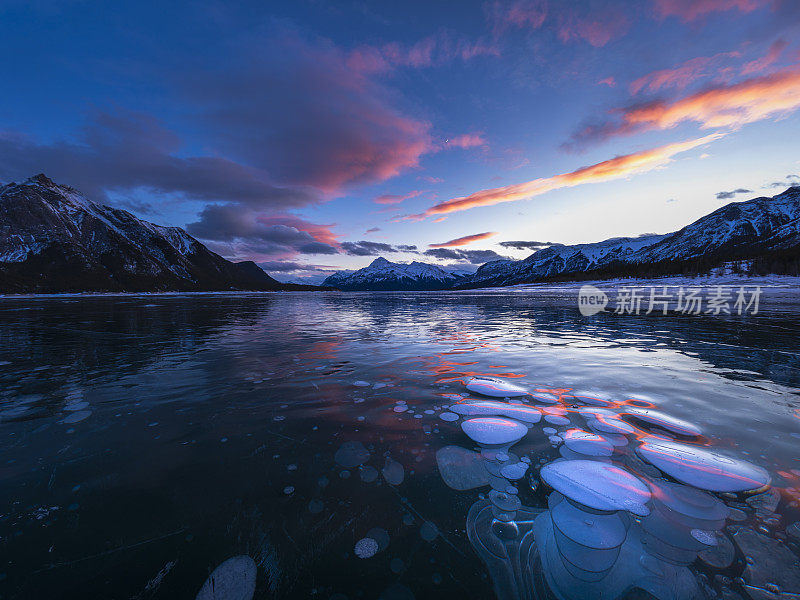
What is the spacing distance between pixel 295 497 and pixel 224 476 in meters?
0.97

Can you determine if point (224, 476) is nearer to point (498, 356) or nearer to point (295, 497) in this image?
point (295, 497)

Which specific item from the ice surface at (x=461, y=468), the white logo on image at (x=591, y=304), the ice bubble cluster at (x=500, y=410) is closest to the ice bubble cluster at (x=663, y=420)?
the ice bubble cluster at (x=500, y=410)

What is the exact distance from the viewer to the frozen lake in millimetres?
2258

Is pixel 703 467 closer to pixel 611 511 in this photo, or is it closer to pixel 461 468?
pixel 611 511

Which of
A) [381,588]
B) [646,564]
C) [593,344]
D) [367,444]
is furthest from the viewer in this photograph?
[593,344]

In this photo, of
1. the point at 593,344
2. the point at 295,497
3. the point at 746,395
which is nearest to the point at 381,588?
the point at 295,497

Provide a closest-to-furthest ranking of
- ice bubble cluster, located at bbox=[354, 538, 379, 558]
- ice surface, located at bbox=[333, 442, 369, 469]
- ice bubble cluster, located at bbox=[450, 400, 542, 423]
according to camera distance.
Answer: ice bubble cluster, located at bbox=[354, 538, 379, 558] → ice surface, located at bbox=[333, 442, 369, 469] → ice bubble cluster, located at bbox=[450, 400, 542, 423]

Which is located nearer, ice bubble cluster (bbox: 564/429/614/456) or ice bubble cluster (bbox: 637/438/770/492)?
ice bubble cluster (bbox: 637/438/770/492)

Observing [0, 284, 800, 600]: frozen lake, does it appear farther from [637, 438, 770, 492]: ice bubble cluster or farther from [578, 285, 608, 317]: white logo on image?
[578, 285, 608, 317]: white logo on image

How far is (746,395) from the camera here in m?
5.63

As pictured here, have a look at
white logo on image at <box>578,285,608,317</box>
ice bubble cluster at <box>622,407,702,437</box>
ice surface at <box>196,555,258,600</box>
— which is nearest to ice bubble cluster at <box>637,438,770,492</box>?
ice bubble cluster at <box>622,407,702,437</box>

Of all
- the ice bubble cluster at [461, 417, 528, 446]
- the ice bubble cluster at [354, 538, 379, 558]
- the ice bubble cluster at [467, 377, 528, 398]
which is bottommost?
the ice bubble cluster at [467, 377, 528, 398]

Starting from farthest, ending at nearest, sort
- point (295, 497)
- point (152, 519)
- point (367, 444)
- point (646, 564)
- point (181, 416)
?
1. point (181, 416)
2. point (367, 444)
3. point (295, 497)
4. point (152, 519)
5. point (646, 564)

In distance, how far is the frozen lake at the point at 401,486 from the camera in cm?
226
